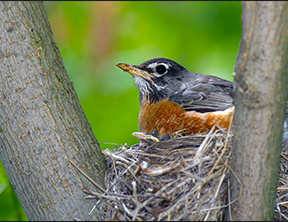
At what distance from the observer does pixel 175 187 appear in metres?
2.13

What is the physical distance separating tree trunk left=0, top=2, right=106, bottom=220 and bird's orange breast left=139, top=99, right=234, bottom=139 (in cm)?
126

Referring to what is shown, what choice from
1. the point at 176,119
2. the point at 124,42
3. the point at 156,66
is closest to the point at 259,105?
the point at 176,119

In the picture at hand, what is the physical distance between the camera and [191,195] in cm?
209

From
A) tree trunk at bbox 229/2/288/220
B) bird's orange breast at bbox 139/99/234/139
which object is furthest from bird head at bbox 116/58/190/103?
tree trunk at bbox 229/2/288/220

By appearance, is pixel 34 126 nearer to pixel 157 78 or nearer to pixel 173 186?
pixel 173 186

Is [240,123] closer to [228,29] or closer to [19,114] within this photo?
[19,114]

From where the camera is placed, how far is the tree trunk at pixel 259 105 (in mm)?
1545

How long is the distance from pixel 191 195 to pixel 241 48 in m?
1.09

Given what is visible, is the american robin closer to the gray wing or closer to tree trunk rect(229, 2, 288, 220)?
the gray wing

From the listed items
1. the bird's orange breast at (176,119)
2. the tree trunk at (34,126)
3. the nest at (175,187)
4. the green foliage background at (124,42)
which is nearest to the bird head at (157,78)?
the bird's orange breast at (176,119)

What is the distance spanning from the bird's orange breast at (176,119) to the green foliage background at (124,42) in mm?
787

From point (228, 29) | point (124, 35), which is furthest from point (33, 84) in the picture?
point (228, 29)

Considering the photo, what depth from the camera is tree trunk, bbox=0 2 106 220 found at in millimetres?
2094

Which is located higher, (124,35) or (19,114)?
(124,35)
